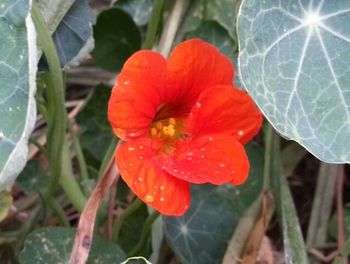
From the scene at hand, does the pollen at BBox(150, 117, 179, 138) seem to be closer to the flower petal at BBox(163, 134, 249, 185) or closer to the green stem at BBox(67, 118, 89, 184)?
the flower petal at BBox(163, 134, 249, 185)

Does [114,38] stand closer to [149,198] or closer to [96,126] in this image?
[96,126]

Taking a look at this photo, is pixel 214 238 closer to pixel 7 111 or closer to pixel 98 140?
pixel 98 140

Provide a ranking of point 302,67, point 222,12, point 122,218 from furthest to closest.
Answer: point 222,12 < point 122,218 < point 302,67

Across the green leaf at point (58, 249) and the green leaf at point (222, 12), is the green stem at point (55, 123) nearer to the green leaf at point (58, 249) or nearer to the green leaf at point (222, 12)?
the green leaf at point (58, 249)

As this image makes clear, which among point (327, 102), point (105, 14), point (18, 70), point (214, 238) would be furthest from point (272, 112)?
point (105, 14)

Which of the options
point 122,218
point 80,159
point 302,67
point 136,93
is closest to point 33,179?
point 80,159

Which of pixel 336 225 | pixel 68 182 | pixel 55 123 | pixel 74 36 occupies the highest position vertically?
pixel 74 36
